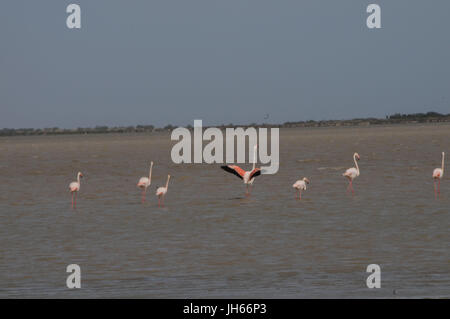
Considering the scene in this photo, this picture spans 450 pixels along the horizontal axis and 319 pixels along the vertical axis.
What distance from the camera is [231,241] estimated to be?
18391 mm

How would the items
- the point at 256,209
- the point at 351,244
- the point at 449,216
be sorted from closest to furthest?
the point at 351,244
the point at 449,216
the point at 256,209

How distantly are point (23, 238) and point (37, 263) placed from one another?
339 centimetres

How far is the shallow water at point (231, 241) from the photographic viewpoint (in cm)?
1361

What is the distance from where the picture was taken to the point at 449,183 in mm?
30578

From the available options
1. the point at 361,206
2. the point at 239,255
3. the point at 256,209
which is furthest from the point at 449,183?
the point at 239,255

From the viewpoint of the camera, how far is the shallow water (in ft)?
44.7

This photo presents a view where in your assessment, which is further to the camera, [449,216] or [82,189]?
[82,189]

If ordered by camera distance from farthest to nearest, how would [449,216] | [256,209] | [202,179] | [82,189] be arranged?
[202,179] < [82,189] < [256,209] < [449,216]

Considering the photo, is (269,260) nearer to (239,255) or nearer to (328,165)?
(239,255)

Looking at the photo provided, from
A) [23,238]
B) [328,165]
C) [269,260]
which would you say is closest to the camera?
[269,260]

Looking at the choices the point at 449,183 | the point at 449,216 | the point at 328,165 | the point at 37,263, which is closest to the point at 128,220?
the point at 37,263

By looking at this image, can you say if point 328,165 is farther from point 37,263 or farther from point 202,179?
point 37,263

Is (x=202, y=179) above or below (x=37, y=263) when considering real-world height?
above

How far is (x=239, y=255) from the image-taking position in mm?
16625
